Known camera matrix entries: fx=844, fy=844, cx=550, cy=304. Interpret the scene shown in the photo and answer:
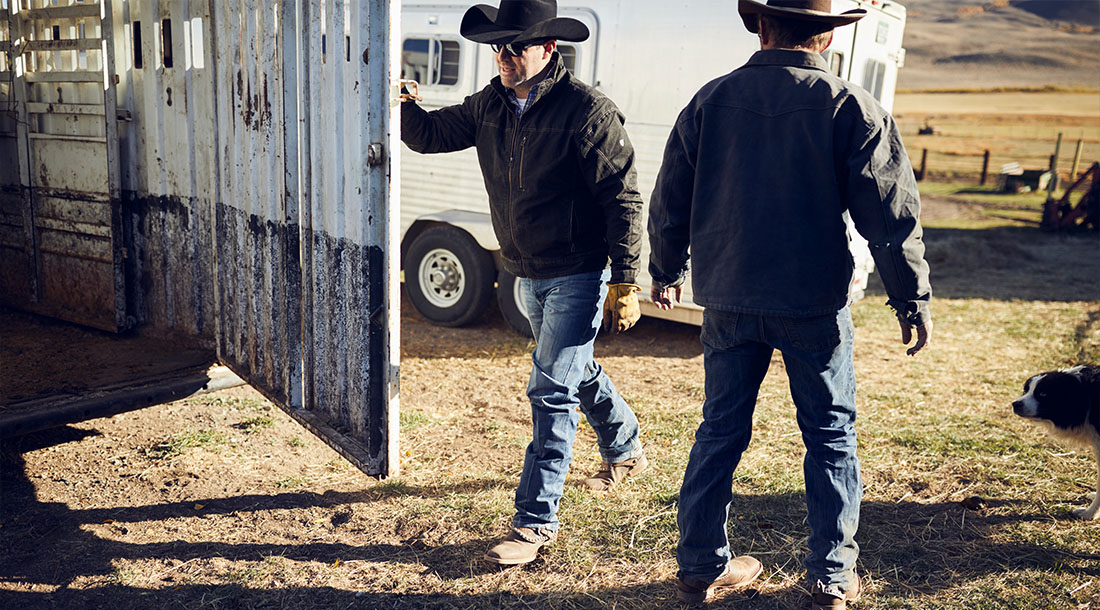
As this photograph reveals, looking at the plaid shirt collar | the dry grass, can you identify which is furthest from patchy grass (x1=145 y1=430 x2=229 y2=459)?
the dry grass

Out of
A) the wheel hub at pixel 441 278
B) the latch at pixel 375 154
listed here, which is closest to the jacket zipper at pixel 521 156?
the latch at pixel 375 154

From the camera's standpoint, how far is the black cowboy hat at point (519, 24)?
11.2ft

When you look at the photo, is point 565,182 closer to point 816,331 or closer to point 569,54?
point 816,331

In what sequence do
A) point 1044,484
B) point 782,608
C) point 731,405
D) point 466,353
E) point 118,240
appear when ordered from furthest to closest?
1. point 466,353
2. point 118,240
3. point 1044,484
4. point 782,608
5. point 731,405

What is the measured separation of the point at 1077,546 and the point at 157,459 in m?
4.48

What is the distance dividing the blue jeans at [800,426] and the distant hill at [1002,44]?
3205 cm

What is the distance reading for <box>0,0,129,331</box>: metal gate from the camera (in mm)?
5004

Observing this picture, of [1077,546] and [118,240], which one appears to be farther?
[118,240]

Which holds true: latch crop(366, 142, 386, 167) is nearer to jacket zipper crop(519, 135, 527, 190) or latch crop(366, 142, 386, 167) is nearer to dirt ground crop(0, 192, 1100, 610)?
jacket zipper crop(519, 135, 527, 190)

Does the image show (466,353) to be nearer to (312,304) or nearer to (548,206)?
(312,304)

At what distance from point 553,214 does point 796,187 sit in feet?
3.51

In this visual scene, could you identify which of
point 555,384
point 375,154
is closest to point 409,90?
point 375,154

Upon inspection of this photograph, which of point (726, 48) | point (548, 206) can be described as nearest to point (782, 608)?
point (548, 206)

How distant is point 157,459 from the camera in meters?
4.38
